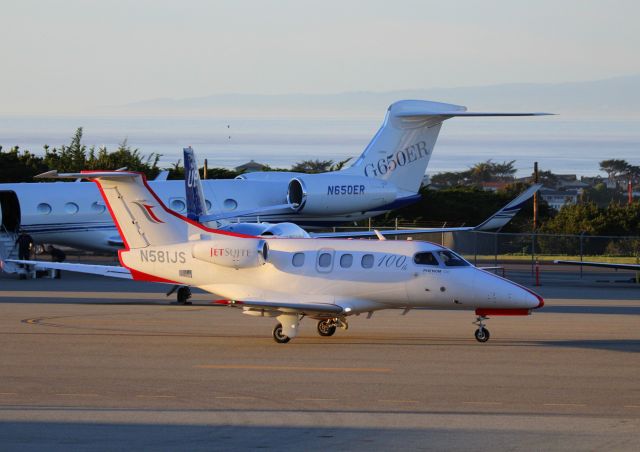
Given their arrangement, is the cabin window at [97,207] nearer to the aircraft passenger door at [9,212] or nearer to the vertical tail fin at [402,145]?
the aircraft passenger door at [9,212]

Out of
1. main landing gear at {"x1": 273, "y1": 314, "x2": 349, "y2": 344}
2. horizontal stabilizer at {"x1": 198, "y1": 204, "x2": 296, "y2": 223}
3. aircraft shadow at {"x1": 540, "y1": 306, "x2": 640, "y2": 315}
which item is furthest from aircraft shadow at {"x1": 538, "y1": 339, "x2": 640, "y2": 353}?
horizontal stabilizer at {"x1": 198, "y1": 204, "x2": 296, "y2": 223}

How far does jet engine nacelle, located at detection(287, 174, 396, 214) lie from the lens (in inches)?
1714

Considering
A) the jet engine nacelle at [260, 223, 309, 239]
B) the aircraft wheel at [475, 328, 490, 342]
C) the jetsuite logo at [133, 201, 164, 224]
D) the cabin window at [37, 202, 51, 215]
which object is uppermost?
the cabin window at [37, 202, 51, 215]

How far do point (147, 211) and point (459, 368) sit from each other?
7.11 meters

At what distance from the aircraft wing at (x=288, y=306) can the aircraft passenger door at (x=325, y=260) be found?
78cm

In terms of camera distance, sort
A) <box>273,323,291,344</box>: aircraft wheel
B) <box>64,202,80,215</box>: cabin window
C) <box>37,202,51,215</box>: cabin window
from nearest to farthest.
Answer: <box>273,323,291,344</box>: aircraft wheel < <box>37,202,51,215</box>: cabin window < <box>64,202,80,215</box>: cabin window

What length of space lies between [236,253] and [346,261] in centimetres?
204

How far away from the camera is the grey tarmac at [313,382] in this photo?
12258 mm

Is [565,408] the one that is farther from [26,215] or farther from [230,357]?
[26,215]

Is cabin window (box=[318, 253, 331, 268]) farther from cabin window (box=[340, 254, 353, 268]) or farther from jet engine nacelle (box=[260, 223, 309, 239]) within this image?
jet engine nacelle (box=[260, 223, 309, 239])

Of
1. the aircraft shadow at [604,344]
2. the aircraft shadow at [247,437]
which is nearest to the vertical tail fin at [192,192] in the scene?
the aircraft shadow at [604,344]

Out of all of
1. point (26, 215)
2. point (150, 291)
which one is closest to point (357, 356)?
point (150, 291)

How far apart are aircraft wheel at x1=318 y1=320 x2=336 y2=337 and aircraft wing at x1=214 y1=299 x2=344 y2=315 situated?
1619mm

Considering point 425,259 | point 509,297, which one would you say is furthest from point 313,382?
point 509,297
